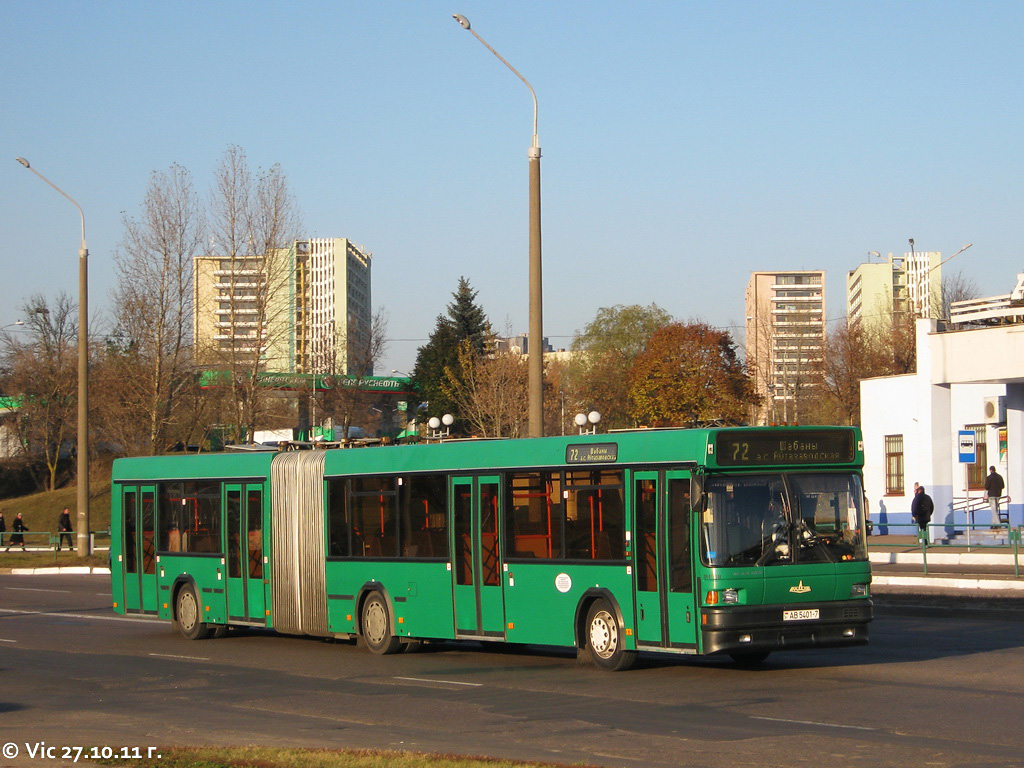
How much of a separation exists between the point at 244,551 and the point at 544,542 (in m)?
6.22

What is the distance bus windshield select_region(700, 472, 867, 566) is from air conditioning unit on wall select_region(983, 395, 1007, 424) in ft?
89.1

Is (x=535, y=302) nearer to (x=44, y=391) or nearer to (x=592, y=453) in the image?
(x=592, y=453)

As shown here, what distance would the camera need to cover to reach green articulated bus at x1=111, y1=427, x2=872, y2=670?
13.9 meters

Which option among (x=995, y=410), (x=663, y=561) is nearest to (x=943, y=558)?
(x=995, y=410)

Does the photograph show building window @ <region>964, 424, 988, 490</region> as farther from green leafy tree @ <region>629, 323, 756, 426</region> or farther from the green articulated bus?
green leafy tree @ <region>629, 323, 756, 426</region>

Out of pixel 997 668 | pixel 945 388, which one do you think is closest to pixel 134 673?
pixel 997 668

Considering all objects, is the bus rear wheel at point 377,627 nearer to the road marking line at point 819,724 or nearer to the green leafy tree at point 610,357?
the road marking line at point 819,724

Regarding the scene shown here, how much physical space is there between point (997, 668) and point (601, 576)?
→ 14.0 ft

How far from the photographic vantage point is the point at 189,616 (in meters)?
21.3

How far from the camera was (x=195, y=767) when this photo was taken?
29.3ft

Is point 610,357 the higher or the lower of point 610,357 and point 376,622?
the higher

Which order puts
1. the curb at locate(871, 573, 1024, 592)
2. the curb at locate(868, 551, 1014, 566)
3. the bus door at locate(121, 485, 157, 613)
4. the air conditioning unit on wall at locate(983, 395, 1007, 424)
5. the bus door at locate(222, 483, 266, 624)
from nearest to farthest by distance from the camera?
the bus door at locate(222, 483, 266, 624) → the bus door at locate(121, 485, 157, 613) → the curb at locate(871, 573, 1024, 592) → the curb at locate(868, 551, 1014, 566) → the air conditioning unit on wall at locate(983, 395, 1007, 424)

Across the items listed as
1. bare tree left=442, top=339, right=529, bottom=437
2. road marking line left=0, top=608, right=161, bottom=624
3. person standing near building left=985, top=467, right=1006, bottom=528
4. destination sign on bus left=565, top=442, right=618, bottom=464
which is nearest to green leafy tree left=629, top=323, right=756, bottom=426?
bare tree left=442, top=339, right=529, bottom=437

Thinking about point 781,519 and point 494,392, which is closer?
point 781,519
